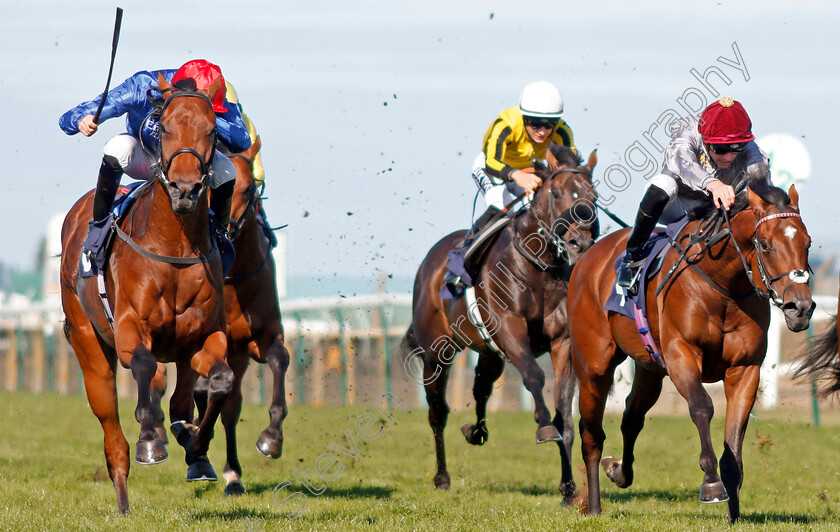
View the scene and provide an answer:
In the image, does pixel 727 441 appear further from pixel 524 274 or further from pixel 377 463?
pixel 377 463

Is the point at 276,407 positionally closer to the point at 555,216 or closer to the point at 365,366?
the point at 555,216

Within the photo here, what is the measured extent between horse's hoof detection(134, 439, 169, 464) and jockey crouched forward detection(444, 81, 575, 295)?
354 cm

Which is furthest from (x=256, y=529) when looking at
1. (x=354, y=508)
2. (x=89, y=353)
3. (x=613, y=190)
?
(x=613, y=190)

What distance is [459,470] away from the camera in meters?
9.87

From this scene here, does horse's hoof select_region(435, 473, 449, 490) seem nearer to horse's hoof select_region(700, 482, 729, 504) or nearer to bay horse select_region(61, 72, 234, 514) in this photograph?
bay horse select_region(61, 72, 234, 514)

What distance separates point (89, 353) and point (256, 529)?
187cm

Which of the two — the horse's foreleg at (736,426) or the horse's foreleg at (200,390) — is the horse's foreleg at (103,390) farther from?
the horse's foreleg at (736,426)

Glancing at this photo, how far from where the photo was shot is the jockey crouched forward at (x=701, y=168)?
5945mm

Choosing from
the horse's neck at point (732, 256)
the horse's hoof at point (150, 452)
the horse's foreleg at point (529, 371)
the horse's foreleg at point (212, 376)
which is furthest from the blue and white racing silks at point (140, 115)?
the horse's neck at point (732, 256)

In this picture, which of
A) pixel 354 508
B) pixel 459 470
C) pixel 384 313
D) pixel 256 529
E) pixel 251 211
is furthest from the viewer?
pixel 384 313

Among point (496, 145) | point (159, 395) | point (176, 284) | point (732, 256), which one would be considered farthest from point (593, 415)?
point (159, 395)

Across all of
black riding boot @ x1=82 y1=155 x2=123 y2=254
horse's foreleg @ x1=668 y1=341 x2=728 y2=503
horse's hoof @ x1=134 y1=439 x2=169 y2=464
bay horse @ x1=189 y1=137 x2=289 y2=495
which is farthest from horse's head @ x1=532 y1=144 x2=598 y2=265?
horse's hoof @ x1=134 y1=439 x2=169 y2=464

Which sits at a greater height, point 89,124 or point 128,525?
point 89,124

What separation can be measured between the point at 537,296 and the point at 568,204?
74 cm
